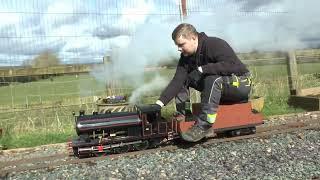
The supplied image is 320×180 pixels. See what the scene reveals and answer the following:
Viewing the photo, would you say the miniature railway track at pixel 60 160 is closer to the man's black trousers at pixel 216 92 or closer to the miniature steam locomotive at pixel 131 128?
the miniature steam locomotive at pixel 131 128

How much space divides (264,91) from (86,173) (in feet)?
24.3

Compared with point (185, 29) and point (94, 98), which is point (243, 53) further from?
point (185, 29)

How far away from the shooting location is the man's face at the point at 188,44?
19.8 feet

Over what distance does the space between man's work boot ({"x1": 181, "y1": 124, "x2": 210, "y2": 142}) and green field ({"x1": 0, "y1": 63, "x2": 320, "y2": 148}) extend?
288cm

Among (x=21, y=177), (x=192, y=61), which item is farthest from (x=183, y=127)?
(x=21, y=177)

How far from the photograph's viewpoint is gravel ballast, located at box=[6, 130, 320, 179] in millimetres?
4898

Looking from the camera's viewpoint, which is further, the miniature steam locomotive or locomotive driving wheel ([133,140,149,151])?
locomotive driving wheel ([133,140,149,151])

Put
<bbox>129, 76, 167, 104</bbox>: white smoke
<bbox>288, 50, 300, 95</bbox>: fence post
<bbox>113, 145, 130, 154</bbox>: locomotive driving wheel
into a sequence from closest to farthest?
<bbox>113, 145, 130, 154</bbox>: locomotive driving wheel
<bbox>129, 76, 167, 104</bbox>: white smoke
<bbox>288, 50, 300, 95</bbox>: fence post

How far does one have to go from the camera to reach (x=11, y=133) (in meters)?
8.72

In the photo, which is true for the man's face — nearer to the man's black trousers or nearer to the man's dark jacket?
the man's dark jacket

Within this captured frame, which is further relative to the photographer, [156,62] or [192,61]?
[156,62]

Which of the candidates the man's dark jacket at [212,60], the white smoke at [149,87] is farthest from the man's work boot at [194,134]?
the white smoke at [149,87]

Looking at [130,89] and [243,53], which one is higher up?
[243,53]

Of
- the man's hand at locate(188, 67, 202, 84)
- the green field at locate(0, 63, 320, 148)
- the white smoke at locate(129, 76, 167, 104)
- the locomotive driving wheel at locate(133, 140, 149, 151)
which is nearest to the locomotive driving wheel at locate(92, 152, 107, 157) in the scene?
the locomotive driving wheel at locate(133, 140, 149, 151)
